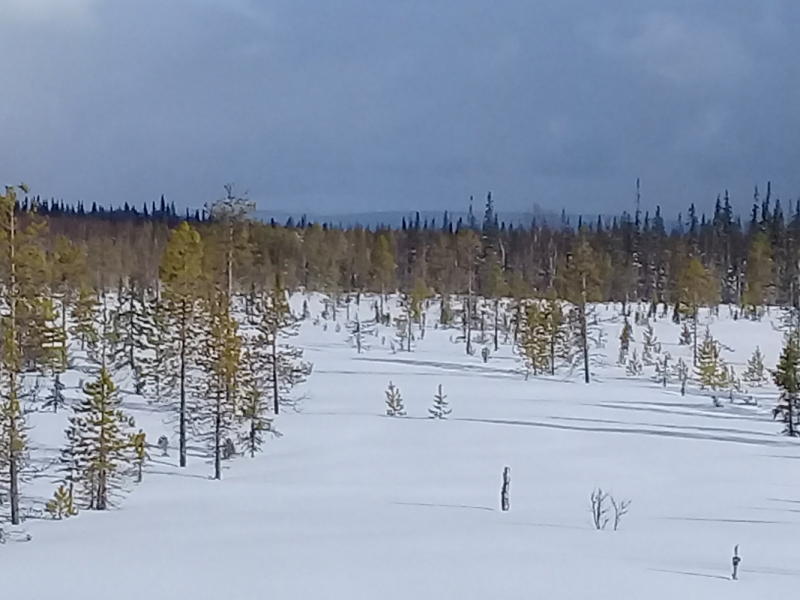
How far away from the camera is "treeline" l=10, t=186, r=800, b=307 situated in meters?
73.5

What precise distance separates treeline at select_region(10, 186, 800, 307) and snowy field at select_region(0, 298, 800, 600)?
2592 centimetres

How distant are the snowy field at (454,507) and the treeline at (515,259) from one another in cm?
2592

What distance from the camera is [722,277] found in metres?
87.7

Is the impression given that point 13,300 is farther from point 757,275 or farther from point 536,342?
point 757,275

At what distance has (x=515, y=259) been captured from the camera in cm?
9850

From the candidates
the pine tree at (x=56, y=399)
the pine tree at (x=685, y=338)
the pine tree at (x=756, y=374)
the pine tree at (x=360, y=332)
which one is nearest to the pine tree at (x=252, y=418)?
the pine tree at (x=56, y=399)

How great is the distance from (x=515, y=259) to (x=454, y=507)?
7974 centimetres

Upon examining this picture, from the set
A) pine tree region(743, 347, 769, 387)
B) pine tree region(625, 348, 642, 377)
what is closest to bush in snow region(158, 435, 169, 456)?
pine tree region(625, 348, 642, 377)

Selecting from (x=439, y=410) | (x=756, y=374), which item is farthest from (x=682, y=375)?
(x=439, y=410)

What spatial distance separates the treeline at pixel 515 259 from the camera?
73.5 metres

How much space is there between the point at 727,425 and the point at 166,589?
2625 centimetres

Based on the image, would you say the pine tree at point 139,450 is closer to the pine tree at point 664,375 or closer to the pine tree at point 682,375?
the pine tree at point 682,375

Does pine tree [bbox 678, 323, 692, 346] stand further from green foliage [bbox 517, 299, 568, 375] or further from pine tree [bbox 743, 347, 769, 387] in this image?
green foliage [bbox 517, 299, 568, 375]

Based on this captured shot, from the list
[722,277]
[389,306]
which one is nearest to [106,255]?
[389,306]
